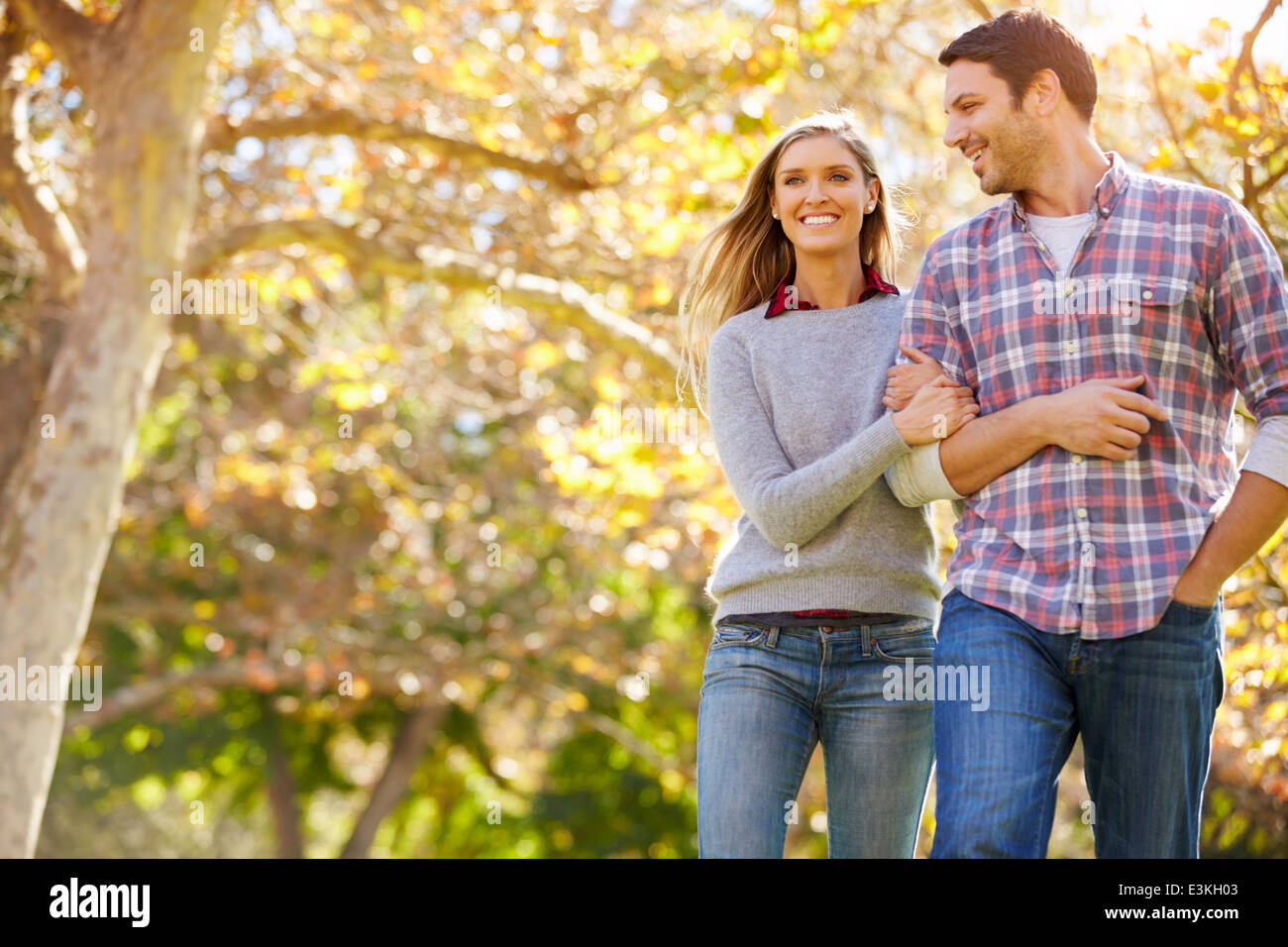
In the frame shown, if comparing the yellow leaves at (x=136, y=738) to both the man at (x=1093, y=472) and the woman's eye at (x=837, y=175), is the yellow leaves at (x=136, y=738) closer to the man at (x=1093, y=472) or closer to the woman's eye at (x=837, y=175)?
the woman's eye at (x=837, y=175)

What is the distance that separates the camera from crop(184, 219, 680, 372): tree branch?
22.8 feet

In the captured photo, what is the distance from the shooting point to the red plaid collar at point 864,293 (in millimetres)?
3275

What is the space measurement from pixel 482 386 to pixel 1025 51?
303 inches

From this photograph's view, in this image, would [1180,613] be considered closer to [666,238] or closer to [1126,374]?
[1126,374]

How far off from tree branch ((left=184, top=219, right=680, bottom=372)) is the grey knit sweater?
373 cm

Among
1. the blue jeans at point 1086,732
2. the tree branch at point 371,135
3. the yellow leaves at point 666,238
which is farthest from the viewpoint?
the yellow leaves at point 666,238

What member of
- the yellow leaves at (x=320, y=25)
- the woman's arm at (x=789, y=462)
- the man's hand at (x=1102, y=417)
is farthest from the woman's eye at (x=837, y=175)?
the yellow leaves at (x=320, y=25)

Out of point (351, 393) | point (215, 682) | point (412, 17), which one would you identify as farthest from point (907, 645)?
point (215, 682)

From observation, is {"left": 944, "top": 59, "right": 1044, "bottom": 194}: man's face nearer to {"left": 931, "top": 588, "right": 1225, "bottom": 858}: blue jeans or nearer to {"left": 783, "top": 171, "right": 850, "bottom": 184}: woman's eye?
{"left": 783, "top": 171, "right": 850, "bottom": 184}: woman's eye

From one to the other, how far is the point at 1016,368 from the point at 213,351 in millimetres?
9723

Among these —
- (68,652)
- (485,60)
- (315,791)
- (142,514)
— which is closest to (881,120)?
(485,60)

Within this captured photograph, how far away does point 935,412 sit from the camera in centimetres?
279

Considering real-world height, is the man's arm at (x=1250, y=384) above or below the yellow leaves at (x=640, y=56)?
below

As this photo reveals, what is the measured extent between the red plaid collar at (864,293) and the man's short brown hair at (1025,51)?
594mm
